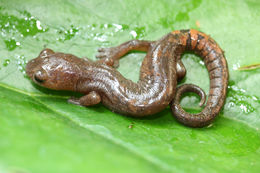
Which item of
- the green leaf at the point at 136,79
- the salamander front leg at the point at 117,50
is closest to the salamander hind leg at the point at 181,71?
the green leaf at the point at 136,79

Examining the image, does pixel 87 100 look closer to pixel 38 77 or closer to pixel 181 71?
pixel 38 77

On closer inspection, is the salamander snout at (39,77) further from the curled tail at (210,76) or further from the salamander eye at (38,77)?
the curled tail at (210,76)

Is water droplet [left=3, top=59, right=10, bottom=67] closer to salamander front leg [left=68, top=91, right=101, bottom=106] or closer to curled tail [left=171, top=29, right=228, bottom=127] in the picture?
salamander front leg [left=68, top=91, right=101, bottom=106]

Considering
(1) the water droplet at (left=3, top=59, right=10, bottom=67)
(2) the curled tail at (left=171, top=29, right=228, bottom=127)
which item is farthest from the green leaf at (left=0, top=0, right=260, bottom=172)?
(2) the curled tail at (left=171, top=29, right=228, bottom=127)

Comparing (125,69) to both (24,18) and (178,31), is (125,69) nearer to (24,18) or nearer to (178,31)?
(178,31)

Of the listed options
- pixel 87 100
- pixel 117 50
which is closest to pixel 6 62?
pixel 87 100

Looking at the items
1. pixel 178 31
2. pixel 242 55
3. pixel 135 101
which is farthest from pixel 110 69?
pixel 242 55
